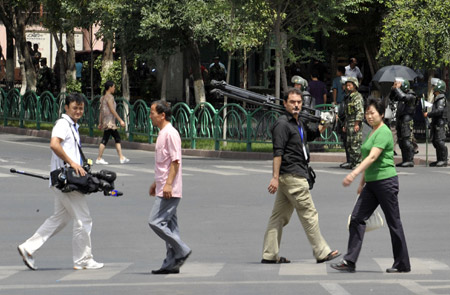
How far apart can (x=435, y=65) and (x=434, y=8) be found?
1.42m

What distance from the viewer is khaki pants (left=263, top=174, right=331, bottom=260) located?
35.4ft

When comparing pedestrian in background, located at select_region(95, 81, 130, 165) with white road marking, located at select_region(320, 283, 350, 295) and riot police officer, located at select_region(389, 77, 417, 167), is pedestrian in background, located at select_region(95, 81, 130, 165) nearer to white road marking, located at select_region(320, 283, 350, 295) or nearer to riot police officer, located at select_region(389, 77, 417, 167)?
riot police officer, located at select_region(389, 77, 417, 167)

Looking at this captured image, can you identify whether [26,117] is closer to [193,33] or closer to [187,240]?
[193,33]

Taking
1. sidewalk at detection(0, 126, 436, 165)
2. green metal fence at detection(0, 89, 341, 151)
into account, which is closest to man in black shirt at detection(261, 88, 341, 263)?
sidewalk at detection(0, 126, 436, 165)

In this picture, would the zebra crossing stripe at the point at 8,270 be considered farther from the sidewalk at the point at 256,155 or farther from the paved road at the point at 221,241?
the sidewalk at the point at 256,155

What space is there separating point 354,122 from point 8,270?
11.6m

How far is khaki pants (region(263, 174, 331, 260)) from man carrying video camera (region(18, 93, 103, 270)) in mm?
1639

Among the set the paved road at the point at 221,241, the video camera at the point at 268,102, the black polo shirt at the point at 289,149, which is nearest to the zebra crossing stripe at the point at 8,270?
the paved road at the point at 221,241

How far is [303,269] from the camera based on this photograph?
10375 mm

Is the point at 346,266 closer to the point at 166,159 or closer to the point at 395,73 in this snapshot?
the point at 166,159

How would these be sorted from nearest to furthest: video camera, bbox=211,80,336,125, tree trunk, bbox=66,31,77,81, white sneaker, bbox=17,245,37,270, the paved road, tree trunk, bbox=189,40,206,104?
the paved road, white sneaker, bbox=17,245,37,270, video camera, bbox=211,80,336,125, tree trunk, bbox=189,40,206,104, tree trunk, bbox=66,31,77,81

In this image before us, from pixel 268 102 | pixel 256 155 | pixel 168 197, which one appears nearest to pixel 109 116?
pixel 256 155

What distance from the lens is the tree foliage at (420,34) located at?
2789 centimetres

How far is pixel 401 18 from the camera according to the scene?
93.3 ft
